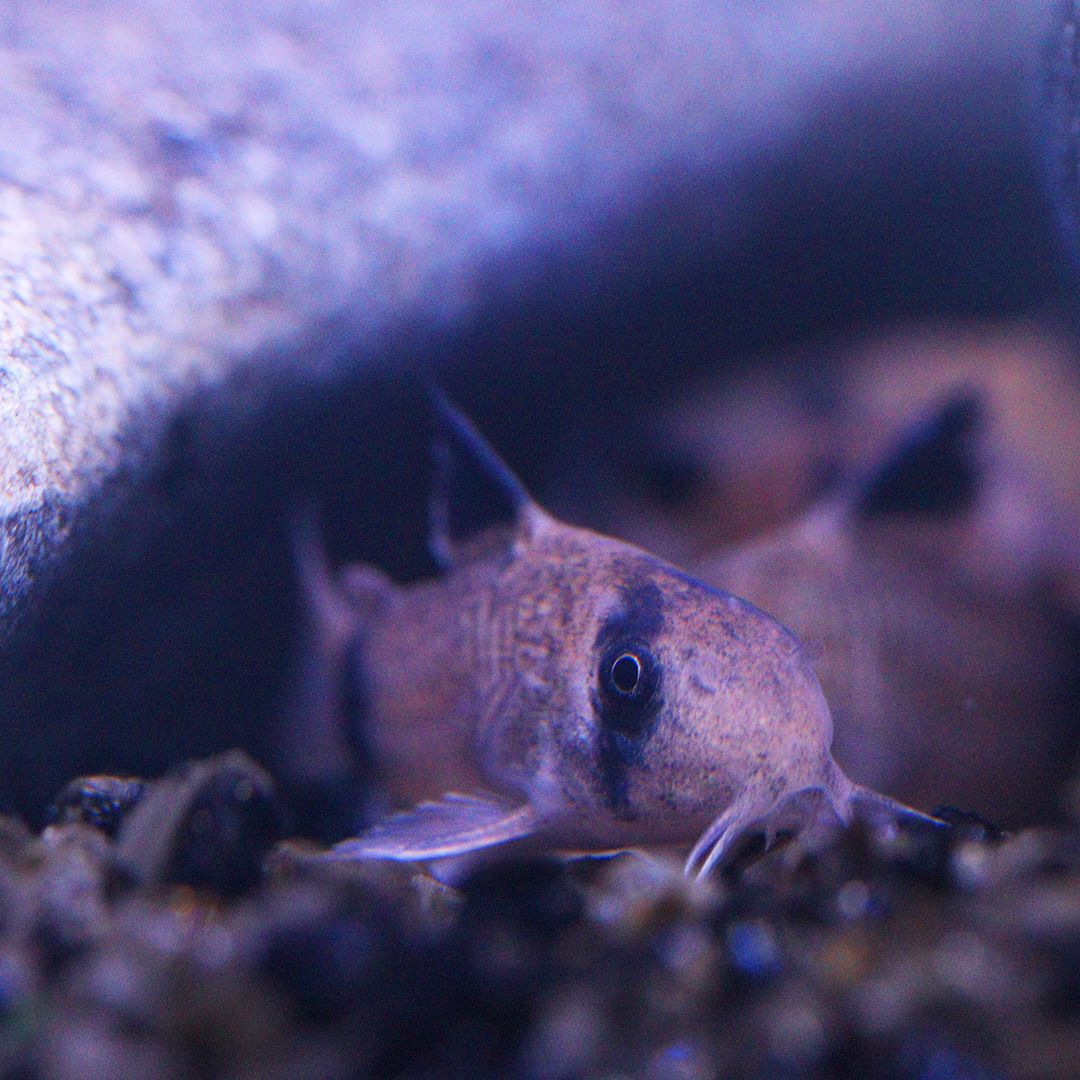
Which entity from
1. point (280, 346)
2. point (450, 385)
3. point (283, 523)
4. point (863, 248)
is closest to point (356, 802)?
point (283, 523)

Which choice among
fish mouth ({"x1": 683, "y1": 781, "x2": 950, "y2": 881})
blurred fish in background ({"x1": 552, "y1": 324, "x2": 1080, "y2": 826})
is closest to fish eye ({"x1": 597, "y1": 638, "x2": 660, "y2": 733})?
fish mouth ({"x1": 683, "y1": 781, "x2": 950, "y2": 881})

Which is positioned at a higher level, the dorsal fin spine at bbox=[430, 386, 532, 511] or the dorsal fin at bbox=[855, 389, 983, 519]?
the dorsal fin spine at bbox=[430, 386, 532, 511]

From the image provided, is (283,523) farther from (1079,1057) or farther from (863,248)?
(863,248)

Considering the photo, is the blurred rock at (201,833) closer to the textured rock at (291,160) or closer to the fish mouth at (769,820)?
the textured rock at (291,160)

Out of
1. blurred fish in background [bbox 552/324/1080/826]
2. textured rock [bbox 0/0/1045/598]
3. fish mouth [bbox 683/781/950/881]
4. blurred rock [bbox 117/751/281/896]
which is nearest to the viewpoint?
blurred rock [bbox 117/751/281/896]

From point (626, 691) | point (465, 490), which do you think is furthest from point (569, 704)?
point (465, 490)

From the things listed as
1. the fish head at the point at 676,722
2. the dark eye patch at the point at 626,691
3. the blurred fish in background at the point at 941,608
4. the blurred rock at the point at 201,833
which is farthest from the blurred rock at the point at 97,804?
the blurred fish in background at the point at 941,608

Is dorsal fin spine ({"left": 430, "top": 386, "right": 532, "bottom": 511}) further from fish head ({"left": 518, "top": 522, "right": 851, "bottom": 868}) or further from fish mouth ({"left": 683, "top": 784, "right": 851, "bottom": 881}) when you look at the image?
fish mouth ({"left": 683, "top": 784, "right": 851, "bottom": 881})
